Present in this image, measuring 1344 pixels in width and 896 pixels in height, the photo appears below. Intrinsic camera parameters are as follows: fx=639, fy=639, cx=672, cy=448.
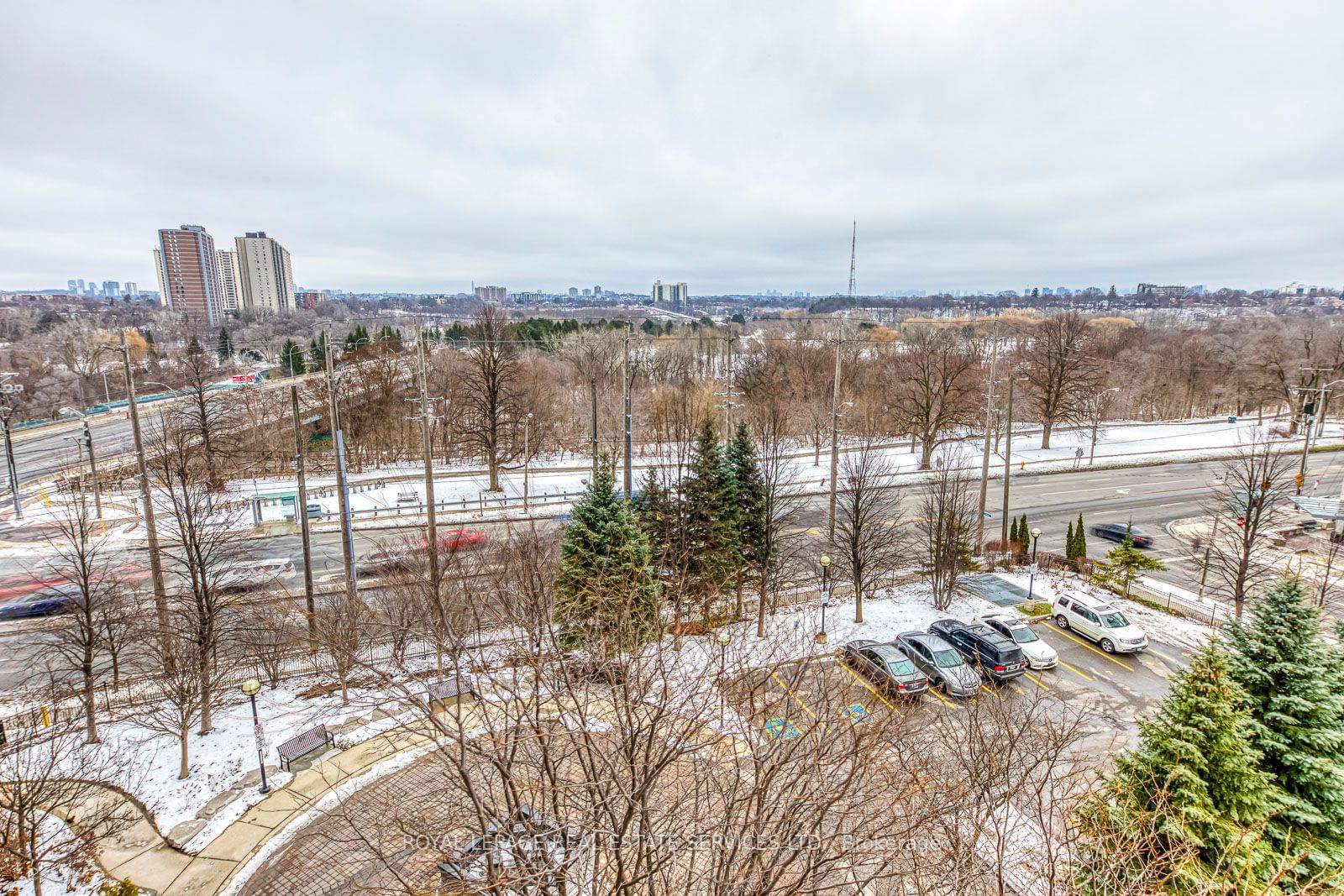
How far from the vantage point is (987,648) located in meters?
15.8

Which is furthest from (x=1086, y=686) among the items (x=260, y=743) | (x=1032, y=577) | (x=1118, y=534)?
(x=260, y=743)

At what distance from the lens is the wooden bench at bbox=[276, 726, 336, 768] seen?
1262 cm

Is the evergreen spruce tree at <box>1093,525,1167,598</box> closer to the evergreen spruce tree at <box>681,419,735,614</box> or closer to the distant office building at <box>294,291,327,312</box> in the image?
the evergreen spruce tree at <box>681,419,735,614</box>

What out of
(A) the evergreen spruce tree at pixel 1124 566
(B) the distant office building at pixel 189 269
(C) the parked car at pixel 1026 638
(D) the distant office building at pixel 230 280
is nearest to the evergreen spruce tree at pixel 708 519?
(C) the parked car at pixel 1026 638

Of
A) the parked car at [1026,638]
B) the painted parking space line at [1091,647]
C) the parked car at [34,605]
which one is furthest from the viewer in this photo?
the parked car at [34,605]

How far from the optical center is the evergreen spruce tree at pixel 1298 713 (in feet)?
25.3

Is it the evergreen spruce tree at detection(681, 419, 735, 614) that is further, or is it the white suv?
the evergreen spruce tree at detection(681, 419, 735, 614)

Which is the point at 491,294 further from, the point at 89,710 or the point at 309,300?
the point at 89,710

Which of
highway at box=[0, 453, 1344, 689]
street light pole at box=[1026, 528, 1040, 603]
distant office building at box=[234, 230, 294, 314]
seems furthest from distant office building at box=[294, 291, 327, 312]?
street light pole at box=[1026, 528, 1040, 603]

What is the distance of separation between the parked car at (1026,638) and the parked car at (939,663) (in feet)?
5.77

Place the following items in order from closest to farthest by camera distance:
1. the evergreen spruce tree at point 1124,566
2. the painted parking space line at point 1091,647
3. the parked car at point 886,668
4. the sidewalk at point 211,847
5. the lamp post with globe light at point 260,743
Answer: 1. the sidewalk at point 211,847
2. the lamp post with globe light at point 260,743
3. the parked car at point 886,668
4. the painted parking space line at point 1091,647
5. the evergreen spruce tree at point 1124,566

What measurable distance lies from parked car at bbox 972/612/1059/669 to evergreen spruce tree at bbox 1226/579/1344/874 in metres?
7.41

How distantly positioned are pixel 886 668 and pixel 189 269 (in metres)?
191

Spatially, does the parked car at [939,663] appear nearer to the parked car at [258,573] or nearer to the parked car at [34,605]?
the parked car at [258,573]
